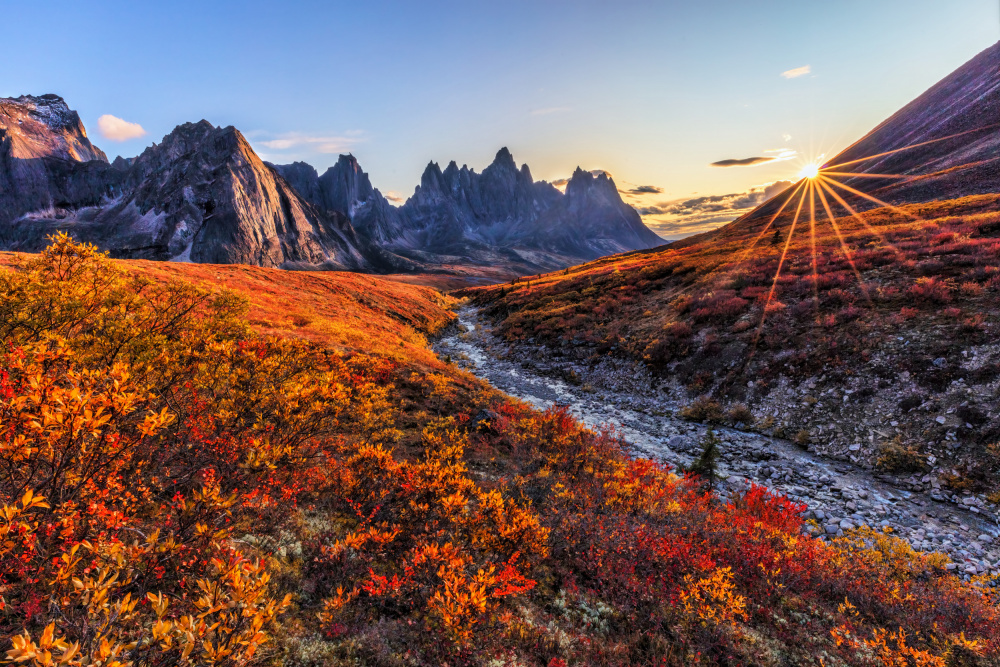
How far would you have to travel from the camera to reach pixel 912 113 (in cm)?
8975

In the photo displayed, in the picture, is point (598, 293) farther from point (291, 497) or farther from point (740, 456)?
point (291, 497)

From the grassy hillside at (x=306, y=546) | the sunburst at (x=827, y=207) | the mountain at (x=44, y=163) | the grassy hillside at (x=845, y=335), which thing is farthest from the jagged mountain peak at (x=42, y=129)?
the sunburst at (x=827, y=207)

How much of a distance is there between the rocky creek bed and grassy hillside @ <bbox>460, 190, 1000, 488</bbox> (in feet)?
3.81

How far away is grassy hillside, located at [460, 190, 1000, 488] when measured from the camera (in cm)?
1305

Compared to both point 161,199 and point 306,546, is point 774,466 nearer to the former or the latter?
point 306,546

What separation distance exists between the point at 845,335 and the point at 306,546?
76.5 feet

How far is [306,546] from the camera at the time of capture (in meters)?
5.68

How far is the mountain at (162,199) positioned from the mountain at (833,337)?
117m

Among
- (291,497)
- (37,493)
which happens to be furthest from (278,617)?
(37,493)

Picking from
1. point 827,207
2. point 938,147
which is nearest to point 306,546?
point 827,207

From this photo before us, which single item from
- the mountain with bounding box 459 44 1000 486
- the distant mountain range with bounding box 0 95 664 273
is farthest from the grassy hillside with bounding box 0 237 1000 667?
the distant mountain range with bounding box 0 95 664 273

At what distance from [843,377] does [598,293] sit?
2478 cm

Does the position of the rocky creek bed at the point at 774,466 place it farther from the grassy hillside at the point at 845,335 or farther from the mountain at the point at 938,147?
the mountain at the point at 938,147

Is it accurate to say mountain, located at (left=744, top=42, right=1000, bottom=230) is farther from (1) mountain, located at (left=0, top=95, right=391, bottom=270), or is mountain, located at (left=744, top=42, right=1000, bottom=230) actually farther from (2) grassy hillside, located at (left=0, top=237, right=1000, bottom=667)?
(1) mountain, located at (left=0, top=95, right=391, bottom=270)
